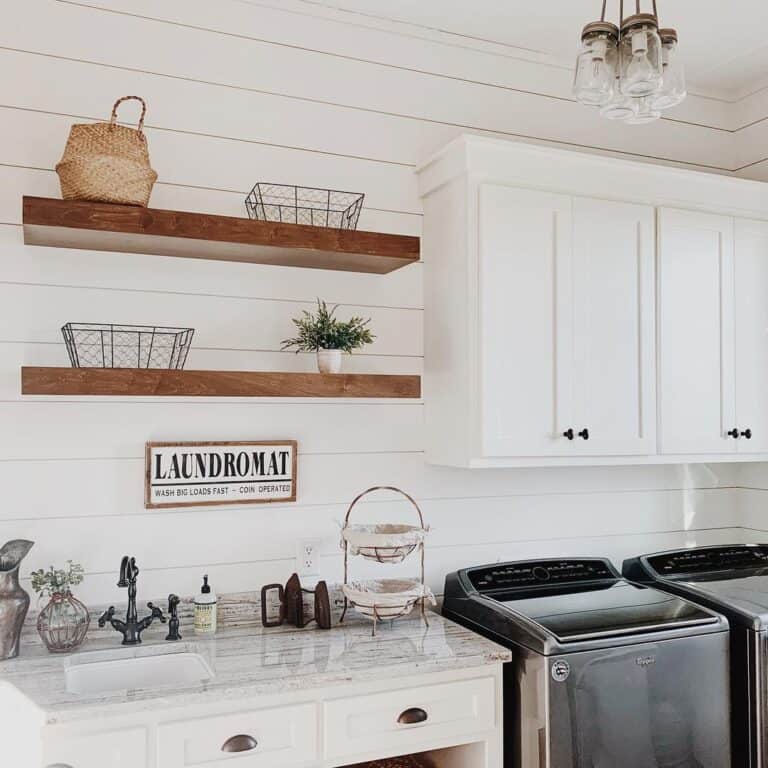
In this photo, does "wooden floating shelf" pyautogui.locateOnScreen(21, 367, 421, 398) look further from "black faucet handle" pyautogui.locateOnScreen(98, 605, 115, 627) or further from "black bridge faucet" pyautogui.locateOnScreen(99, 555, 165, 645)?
"black faucet handle" pyautogui.locateOnScreen(98, 605, 115, 627)

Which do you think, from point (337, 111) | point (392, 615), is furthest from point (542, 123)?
point (392, 615)

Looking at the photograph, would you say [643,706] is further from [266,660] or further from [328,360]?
[328,360]

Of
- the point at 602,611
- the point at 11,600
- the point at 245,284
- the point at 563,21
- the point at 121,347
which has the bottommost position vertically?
the point at 602,611

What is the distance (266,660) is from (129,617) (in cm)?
42

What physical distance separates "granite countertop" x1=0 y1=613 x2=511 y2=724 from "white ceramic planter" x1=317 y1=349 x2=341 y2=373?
757 millimetres

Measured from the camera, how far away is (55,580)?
6.72 feet

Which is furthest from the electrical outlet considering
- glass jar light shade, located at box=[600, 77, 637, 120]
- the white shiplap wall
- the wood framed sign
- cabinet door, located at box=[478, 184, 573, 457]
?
glass jar light shade, located at box=[600, 77, 637, 120]

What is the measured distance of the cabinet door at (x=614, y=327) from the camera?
248 centimetres

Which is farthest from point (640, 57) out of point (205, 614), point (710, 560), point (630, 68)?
point (710, 560)

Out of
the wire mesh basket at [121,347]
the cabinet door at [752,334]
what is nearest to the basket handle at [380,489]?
the wire mesh basket at [121,347]

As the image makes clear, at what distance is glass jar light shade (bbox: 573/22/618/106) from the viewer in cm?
139

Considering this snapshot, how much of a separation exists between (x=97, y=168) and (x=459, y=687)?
1622mm

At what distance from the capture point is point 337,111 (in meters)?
2.54

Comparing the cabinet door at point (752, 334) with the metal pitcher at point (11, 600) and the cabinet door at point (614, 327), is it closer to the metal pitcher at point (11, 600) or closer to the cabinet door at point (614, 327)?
the cabinet door at point (614, 327)
